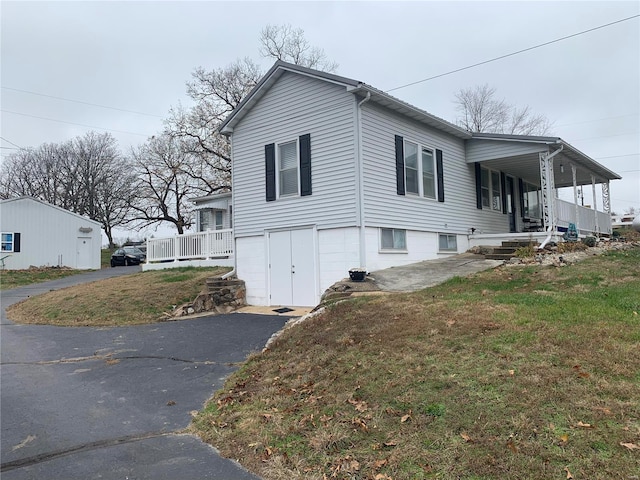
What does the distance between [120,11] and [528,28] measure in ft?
43.5

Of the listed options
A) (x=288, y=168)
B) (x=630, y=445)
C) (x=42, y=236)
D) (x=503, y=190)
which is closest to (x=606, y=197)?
(x=503, y=190)

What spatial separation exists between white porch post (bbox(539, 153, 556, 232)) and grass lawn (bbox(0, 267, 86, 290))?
23.4m

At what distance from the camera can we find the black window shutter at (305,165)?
1216 centimetres

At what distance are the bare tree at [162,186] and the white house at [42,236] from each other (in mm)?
8798

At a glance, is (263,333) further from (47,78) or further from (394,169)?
(47,78)

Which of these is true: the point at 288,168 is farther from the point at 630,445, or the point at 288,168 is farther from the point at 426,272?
the point at 630,445

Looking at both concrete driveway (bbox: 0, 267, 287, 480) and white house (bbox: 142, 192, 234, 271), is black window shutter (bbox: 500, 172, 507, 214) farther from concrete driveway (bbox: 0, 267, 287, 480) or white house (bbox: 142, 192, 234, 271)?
concrete driveway (bbox: 0, 267, 287, 480)

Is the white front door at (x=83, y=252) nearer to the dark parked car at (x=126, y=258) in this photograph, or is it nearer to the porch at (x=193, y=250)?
the dark parked car at (x=126, y=258)

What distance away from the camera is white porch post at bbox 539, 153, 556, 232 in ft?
46.5

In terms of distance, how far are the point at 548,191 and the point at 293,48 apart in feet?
77.0

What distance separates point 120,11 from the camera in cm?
1362

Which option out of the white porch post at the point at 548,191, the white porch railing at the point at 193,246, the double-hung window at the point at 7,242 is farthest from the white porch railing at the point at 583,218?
the double-hung window at the point at 7,242

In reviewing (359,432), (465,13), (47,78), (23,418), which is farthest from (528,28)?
(47,78)

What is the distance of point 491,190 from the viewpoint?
1725 cm
